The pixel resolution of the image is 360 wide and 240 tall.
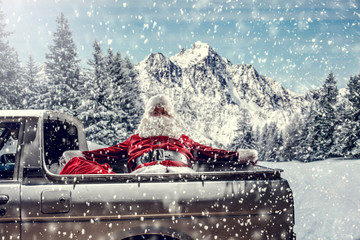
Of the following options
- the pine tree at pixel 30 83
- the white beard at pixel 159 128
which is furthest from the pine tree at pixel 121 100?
the white beard at pixel 159 128

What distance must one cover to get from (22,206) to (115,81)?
24.8 m

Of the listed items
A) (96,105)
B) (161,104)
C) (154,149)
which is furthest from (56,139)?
(96,105)

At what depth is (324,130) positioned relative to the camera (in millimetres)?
31359

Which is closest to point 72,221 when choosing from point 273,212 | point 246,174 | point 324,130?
point 246,174

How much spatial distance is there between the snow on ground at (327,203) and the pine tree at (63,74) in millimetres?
19062

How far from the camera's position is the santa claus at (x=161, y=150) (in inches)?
130

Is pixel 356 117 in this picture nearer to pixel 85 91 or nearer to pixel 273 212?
pixel 85 91

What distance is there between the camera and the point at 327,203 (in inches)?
302

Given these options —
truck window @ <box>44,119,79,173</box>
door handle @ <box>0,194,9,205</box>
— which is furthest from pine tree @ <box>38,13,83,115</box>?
door handle @ <box>0,194,9,205</box>

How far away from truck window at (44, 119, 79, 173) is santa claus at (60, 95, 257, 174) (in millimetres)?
393

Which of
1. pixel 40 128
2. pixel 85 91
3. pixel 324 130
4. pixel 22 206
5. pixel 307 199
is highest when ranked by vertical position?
pixel 85 91

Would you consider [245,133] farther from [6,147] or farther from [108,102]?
[6,147]

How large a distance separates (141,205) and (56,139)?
185 cm

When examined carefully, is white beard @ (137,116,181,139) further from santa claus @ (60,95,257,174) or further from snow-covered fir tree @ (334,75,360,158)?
snow-covered fir tree @ (334,75,360,158)
